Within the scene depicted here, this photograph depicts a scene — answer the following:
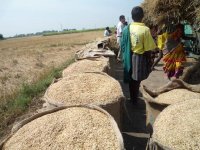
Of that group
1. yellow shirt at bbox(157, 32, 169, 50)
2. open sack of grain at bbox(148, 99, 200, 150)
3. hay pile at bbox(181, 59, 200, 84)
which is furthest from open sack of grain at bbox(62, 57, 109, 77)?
open sack of grain at bbox(148, 99, 200, 150)

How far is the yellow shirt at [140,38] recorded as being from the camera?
19.3 feet

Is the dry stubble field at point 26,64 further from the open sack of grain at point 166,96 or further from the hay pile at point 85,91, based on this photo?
the open sack of grain at point 166,96

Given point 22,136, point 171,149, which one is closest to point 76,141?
point 22,136

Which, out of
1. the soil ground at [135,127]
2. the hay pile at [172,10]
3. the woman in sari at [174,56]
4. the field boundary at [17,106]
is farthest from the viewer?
the hay pile at [172,10]

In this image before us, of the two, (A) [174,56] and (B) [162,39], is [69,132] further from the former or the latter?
(B) [162,39]

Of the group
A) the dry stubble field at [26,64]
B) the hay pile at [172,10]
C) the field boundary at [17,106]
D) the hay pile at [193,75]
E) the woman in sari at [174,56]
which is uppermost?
the hay pile at [172,10]

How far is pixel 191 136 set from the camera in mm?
2984

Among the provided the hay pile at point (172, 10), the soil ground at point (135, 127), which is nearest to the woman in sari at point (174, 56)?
the hay pile at point (172, 10)

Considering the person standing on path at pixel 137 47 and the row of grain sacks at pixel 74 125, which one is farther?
the person standing on path at pixel 137 47

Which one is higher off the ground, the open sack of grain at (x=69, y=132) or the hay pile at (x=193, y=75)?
the open sack of grain at (x=69, y=132)

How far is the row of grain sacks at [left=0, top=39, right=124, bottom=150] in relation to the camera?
2.97 meters

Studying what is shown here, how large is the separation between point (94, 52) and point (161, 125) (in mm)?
4866

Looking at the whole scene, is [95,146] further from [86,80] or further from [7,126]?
[7,126]

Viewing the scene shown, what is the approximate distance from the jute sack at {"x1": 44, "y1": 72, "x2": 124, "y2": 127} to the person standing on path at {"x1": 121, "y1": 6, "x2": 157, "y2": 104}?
1347 millimetres
